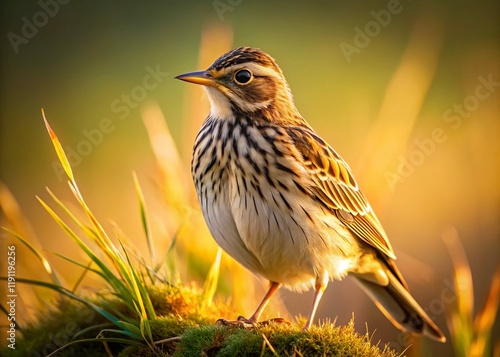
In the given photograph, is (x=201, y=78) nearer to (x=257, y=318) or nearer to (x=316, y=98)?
(x=257, y=318)

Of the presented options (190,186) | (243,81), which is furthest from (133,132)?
(243,81)

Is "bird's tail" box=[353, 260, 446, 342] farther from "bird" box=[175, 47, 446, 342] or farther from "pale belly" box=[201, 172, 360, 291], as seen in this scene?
"pale belly" box=[201, 172, 360, 291]

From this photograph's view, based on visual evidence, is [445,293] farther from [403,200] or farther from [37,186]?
[37,186]
